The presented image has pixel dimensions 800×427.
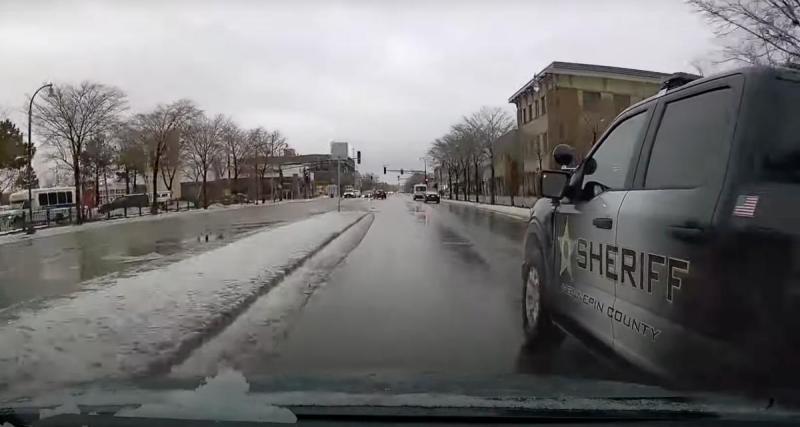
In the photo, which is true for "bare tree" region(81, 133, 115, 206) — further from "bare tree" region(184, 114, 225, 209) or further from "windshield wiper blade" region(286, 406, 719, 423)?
"windshield wiper blade" region(286, 406, 719, 423)

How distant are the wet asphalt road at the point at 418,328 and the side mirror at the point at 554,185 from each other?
4.22 feet

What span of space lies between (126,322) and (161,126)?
47.3 metres

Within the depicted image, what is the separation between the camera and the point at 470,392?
3428 millimetres

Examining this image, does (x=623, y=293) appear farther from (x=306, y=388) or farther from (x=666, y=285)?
(x=306, y=388)

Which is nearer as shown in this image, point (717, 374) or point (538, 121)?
point (717, 374)

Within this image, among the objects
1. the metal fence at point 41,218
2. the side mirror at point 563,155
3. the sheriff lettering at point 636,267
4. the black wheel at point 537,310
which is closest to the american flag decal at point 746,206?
the sheriff lettering at point 636,267

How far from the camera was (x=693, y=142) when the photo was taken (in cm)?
346

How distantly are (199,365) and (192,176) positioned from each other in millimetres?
78573

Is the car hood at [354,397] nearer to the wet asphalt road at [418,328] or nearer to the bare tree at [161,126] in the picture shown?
the wet asphalt road at [418,328]

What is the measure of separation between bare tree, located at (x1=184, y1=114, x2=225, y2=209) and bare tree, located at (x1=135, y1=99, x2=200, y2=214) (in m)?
6.22

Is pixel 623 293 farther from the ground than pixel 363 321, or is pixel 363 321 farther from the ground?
pixel 623 293

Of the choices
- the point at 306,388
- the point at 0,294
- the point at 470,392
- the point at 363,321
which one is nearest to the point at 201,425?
the point at 306,388

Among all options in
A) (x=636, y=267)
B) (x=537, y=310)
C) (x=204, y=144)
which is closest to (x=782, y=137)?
(x=636, y=267)

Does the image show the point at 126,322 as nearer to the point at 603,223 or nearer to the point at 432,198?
the point at 603,223
